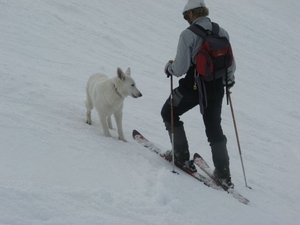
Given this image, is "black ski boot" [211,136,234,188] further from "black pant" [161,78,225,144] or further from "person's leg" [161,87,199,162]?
"person's leg" [161,87,199,162]

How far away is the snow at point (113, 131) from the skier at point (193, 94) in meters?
0.44

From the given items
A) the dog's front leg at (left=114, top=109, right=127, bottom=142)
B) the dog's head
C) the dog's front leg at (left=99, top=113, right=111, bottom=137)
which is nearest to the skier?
the dog's head

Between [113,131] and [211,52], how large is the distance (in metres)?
3.06

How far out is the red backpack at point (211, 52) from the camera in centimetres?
480

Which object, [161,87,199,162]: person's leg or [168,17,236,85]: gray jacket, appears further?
[161,87,199,162]: person's leg

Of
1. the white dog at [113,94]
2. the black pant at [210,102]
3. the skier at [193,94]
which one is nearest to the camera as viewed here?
the skier at [193,94]

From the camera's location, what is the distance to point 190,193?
4906 mm

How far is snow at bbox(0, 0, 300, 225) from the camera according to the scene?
3865 millimetres

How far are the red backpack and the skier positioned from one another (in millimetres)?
80

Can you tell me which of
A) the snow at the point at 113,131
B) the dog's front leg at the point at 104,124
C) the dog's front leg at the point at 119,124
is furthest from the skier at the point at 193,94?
the dog's front leg at the point at 104,124

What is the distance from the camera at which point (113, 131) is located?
23.6 ft

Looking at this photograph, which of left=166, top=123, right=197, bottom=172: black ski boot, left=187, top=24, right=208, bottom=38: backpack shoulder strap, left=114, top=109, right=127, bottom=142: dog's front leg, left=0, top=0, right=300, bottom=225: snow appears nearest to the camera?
left=0, top=0, right=300, bottom=225: snow

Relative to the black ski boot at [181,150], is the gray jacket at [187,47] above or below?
above

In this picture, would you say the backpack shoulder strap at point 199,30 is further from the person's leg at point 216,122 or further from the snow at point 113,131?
the snow at point 113,131
